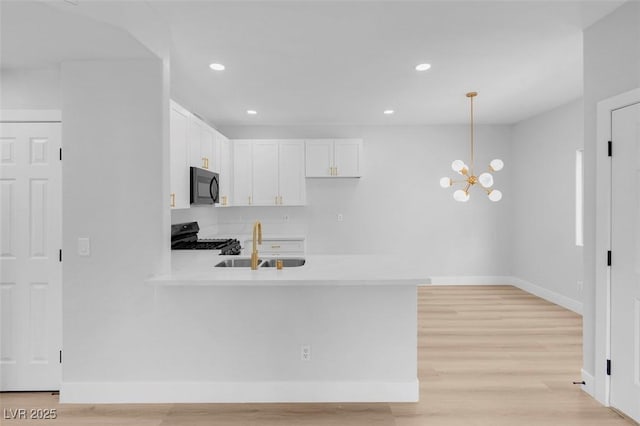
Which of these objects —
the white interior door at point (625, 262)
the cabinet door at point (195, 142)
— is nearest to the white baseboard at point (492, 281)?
the white interior door at point (625, 262)

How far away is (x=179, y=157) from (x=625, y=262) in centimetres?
350

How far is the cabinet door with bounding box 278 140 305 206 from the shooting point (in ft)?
18.2

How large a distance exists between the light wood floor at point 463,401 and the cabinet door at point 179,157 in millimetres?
1634

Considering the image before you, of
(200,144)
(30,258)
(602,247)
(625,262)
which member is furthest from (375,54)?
(30,258)

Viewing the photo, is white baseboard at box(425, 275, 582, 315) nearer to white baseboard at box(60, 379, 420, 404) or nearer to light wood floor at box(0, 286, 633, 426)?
light wood floor at box(0, 286, 633, 426)

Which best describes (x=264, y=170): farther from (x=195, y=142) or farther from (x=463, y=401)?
(x=463, y=401)

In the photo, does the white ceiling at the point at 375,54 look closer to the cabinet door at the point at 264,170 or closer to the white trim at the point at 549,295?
the cabinet door at the point at 264,170

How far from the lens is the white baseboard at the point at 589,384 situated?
8.36 ft

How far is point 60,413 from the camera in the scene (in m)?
2.37

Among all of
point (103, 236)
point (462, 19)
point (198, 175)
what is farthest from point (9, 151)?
point (462, 19)

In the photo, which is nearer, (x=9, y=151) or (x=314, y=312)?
(x=314, y=312)

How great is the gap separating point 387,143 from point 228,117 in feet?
8.36

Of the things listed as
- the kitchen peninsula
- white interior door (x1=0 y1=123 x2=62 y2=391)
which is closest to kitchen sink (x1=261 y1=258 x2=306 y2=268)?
the kitchen peninsula

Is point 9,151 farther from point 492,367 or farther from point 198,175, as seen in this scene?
point 492,367
